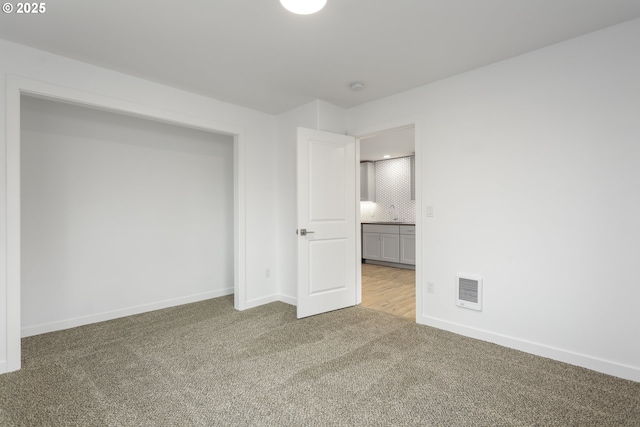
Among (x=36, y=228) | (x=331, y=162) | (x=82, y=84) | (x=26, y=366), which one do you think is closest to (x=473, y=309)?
(x=331, y=162)

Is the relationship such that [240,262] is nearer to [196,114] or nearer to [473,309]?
[196,114]

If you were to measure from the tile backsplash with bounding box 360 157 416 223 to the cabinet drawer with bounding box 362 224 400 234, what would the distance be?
0.61 m

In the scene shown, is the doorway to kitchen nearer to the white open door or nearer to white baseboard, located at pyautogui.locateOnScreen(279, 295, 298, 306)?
the white open door

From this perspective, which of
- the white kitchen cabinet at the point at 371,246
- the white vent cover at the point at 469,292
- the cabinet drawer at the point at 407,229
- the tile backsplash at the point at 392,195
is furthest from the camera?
the tile backsplash at the point at 392,195

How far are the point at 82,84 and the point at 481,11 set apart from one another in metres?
3.13

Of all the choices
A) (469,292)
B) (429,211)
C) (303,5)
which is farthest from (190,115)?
(469,292)

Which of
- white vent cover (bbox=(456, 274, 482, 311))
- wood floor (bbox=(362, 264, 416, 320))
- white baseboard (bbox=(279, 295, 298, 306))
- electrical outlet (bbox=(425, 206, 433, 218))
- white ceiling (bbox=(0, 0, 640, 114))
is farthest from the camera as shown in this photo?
white baseboard (bbox=(279, 295, 298, 306))

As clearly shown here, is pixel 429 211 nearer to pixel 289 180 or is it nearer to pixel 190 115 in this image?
pixel 289 180

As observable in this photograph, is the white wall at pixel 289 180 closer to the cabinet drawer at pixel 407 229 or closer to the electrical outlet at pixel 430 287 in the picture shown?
the electrical outlet at pixel 430 287

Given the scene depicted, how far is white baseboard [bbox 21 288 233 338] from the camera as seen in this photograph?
3102 millimetres

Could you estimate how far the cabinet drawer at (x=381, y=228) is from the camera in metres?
6.64

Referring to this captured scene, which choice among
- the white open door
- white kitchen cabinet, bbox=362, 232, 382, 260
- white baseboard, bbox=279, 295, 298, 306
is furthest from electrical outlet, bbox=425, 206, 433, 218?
white kitchen cabinet, bbox=362, 232, 382, 260

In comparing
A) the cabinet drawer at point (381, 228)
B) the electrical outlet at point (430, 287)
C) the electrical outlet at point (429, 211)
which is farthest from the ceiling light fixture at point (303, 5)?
the cabinet drawer at point (381, 228)

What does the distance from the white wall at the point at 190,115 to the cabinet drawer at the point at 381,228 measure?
3.18 m
